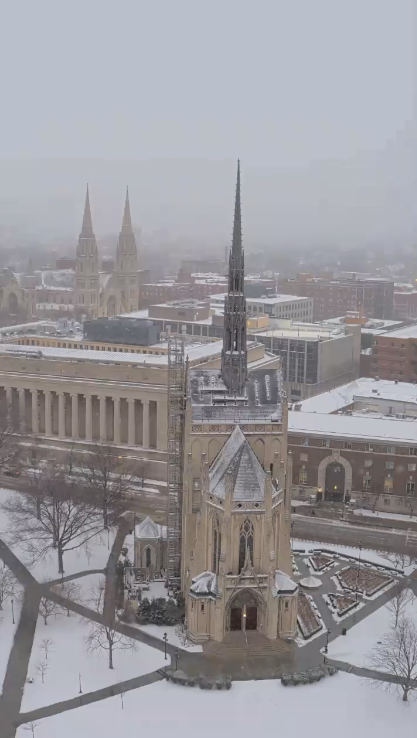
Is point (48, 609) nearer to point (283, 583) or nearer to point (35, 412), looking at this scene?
point (283, 583)

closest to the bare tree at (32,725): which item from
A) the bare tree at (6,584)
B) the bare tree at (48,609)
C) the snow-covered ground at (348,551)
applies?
the bare tree at (48,609)

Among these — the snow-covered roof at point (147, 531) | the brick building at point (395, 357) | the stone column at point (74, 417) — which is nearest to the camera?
the snow-covered roof at point (147, 531)

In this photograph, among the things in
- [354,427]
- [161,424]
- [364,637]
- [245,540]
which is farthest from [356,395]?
[245,540]

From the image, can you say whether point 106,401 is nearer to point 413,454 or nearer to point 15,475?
point 15,475

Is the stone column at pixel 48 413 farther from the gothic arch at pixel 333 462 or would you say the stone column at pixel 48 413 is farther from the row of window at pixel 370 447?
the gothic arch at pixel 333 462

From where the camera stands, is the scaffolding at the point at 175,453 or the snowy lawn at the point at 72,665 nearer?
the snowy lawn at the point at 72,665

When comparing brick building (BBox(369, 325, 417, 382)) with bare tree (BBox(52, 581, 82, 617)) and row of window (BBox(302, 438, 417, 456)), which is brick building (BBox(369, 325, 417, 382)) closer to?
row of window (BBox(302, 438, 417, 456))
